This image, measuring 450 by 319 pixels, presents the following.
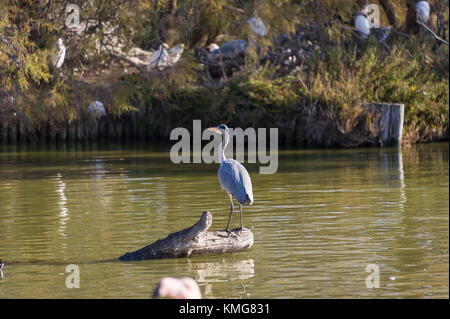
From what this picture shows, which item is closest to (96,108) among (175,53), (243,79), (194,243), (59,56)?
(59,56)

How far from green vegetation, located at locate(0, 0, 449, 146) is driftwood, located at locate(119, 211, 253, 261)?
1079 centimetres

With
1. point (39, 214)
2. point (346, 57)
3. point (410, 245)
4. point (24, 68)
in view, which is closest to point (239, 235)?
point (410, 245)

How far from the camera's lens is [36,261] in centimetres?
907

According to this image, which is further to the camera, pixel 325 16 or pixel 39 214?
pixel 325 16

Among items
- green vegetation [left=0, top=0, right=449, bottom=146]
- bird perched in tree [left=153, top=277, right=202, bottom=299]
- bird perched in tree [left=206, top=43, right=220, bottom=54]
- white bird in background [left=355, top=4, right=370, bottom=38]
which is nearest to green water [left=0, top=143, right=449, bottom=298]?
green vegetation [left=0, top=0, right=449, bottom=146]

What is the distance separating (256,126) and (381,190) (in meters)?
9.91

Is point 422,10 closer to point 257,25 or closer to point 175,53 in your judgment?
point 257,25

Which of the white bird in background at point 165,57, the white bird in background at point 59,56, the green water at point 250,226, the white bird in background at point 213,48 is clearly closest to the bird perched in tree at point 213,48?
the white bird in background at point 213,48

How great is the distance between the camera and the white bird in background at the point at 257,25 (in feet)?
73.3

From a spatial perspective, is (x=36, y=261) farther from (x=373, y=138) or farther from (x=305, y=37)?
(x=305, y=37)

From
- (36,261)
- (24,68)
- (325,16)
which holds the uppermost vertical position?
(325,16)

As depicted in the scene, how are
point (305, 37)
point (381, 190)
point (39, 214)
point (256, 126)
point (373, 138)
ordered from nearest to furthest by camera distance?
1. point (39, 214)
2. point (381, 190)
3. point (373, 138)
4. point (256, 126)
5. point (305, 37)

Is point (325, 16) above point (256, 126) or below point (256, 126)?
above

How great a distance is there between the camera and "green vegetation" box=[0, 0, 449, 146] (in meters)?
20.2
